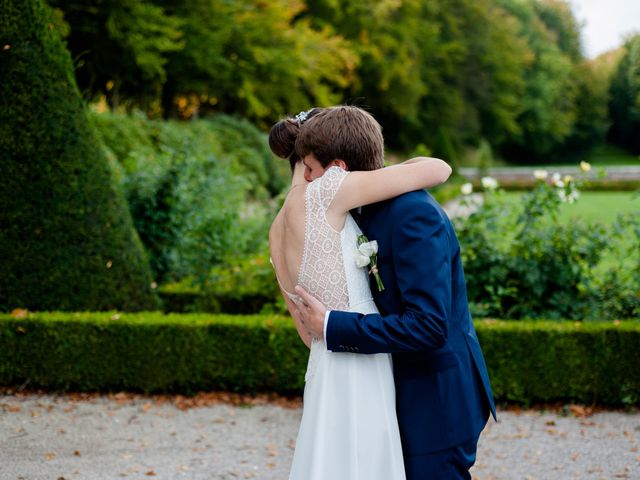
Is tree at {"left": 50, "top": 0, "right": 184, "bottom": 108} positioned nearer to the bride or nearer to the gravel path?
the gravel path

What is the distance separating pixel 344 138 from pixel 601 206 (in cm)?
2140

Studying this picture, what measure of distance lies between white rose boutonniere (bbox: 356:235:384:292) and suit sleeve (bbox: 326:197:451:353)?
2.5 inches

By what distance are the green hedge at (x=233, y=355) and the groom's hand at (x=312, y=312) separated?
3.42m

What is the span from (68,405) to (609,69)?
60.5 meters

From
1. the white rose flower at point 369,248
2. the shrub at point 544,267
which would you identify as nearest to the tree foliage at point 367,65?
the white rose flower at point 369,248

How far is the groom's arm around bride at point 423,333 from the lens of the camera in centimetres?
204

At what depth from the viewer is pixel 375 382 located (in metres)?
2.19

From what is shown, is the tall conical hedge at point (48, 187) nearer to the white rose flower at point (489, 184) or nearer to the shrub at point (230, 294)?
the shrub at point (230, 294)

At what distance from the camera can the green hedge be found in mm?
5531

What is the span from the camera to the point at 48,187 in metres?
5.62

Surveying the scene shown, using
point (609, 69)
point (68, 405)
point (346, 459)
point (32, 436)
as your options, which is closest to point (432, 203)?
point (346, 459)

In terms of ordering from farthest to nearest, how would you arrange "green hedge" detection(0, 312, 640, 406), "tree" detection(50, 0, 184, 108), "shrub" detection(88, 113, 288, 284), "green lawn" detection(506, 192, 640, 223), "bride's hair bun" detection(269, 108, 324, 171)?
"green lawn" detection(506, 192, 640, 223), "tree" detection(50, 0, 184, 108), "shrub" detection(88, 113, 288, 284), "green hedge" detection(0, 312, 640, 406), "bride's hair bun" detection(269, 108, 324, 171)

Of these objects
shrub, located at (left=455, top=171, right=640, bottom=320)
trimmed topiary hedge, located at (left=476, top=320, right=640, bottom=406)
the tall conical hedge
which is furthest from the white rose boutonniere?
shrub, located at (left=455, top=171, right=640, bottom=320)

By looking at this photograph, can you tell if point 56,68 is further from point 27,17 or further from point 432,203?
point 432,203
